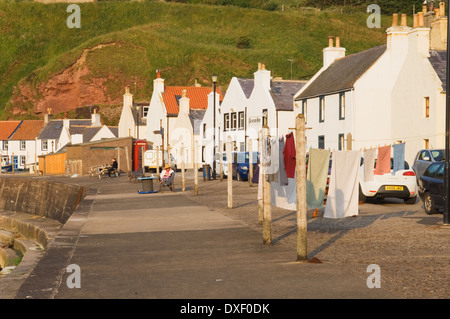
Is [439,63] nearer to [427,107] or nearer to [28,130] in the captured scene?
[427,107]

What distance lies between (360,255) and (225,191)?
64.3 feet

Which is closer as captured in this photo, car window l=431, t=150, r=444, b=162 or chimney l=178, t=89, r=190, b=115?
car window l=431, t=150, r=444, b=162

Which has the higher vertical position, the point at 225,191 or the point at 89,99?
the point at 89,99

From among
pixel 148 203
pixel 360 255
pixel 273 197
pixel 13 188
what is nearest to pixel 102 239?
pixel 273 197

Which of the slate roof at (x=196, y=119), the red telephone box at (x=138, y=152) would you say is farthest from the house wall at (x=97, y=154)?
the slate roof at (x=196, y=119)

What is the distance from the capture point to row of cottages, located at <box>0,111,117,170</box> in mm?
84688

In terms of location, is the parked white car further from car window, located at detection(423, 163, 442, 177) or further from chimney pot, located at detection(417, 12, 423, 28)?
chimney pot, located at detection(417, 12, 423, 28)

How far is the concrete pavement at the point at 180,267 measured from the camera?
8617 millimetres

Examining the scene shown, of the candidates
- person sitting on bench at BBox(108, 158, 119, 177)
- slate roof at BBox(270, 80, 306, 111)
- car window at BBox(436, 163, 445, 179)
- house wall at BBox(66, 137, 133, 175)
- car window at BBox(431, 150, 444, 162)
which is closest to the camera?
car window at BBox(436, 163, 445, 179)

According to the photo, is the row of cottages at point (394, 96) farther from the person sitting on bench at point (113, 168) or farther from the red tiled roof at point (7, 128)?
the red tiled roof at point (7, 128)

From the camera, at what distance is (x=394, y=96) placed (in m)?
42.4

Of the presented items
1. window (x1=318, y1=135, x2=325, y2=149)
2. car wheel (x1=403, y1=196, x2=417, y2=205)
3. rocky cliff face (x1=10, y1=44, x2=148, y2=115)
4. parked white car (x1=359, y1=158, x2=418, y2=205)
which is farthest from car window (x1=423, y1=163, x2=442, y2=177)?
rocky cliff face (x1=10, y1=44, x2=148, y2=115)

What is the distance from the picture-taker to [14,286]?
10289 millimetres
